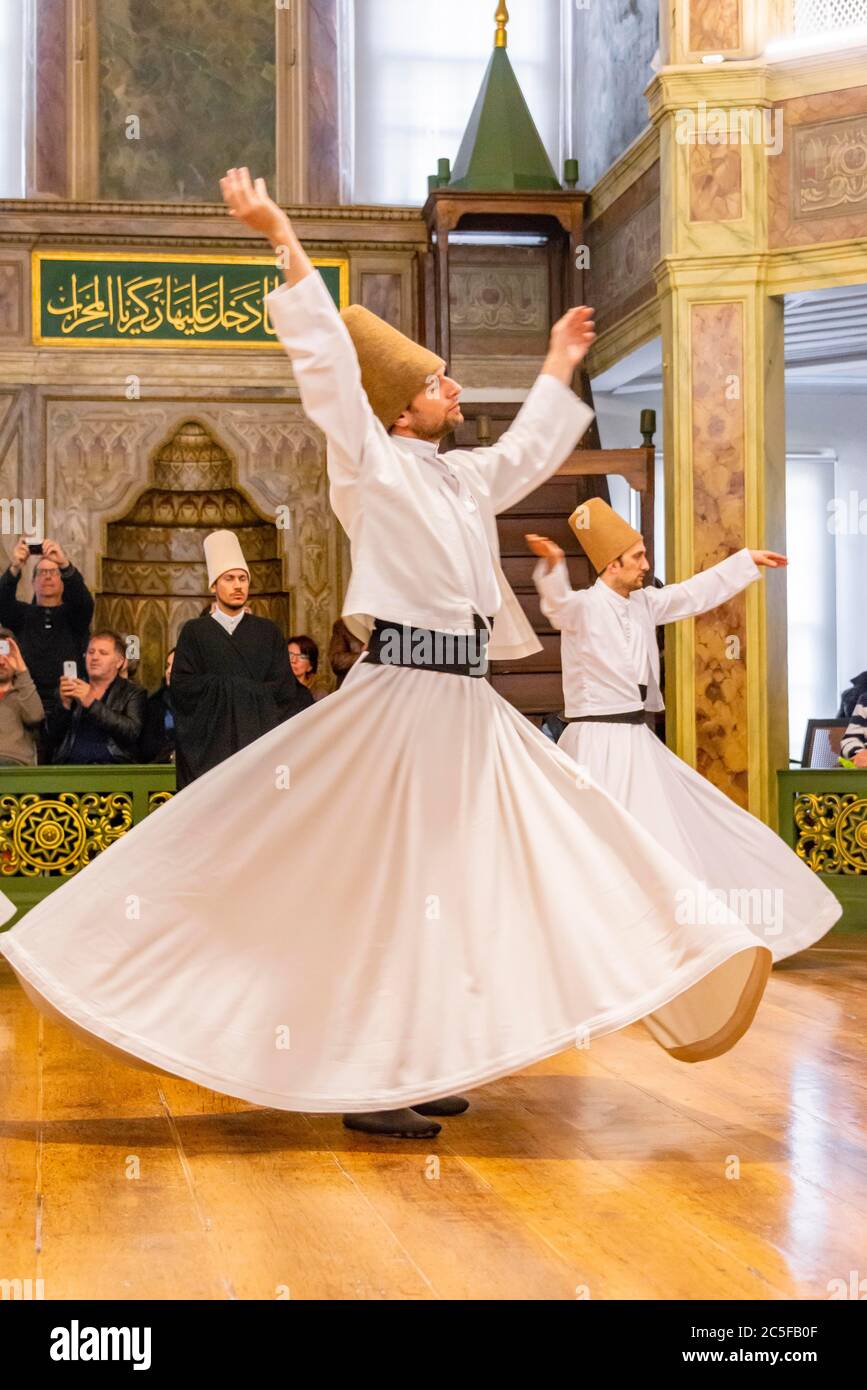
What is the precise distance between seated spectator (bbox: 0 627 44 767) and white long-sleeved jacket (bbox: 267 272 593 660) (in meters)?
3.46

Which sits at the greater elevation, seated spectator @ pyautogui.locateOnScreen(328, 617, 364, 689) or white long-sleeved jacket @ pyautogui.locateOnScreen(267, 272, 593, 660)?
white long-sleeved jacket @ pyautogui.locateOnScreen(267, 272, 593, 660)

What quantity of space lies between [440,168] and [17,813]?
463 centimetres

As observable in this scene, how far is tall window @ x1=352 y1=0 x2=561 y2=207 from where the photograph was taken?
9719 millimetres

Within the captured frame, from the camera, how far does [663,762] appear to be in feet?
18.0

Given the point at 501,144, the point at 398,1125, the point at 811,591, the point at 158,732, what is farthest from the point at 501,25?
the point at 398,1125

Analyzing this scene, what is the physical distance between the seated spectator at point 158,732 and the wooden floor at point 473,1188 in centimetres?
279

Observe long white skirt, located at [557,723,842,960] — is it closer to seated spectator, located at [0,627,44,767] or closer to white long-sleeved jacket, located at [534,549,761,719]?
white long-sleeved jacket, located at [534,549,761,719]

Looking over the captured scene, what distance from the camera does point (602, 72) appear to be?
9289 millimetres

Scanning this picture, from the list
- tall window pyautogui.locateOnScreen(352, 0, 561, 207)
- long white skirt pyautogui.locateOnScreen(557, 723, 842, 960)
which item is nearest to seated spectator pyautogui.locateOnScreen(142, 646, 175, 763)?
long white skirt pyautogui.locateOnScreen(557, 723, 842, 960)

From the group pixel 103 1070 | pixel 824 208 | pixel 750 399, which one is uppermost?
pixel 824 208

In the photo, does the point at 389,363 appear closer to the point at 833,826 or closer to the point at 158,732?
the point at 158,732

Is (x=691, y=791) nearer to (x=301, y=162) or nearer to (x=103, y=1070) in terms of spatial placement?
(x=103, y=1070)

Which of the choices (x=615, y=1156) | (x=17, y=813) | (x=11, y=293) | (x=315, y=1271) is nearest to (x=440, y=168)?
(x=11, y=293)

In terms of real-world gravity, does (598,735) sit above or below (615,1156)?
above
